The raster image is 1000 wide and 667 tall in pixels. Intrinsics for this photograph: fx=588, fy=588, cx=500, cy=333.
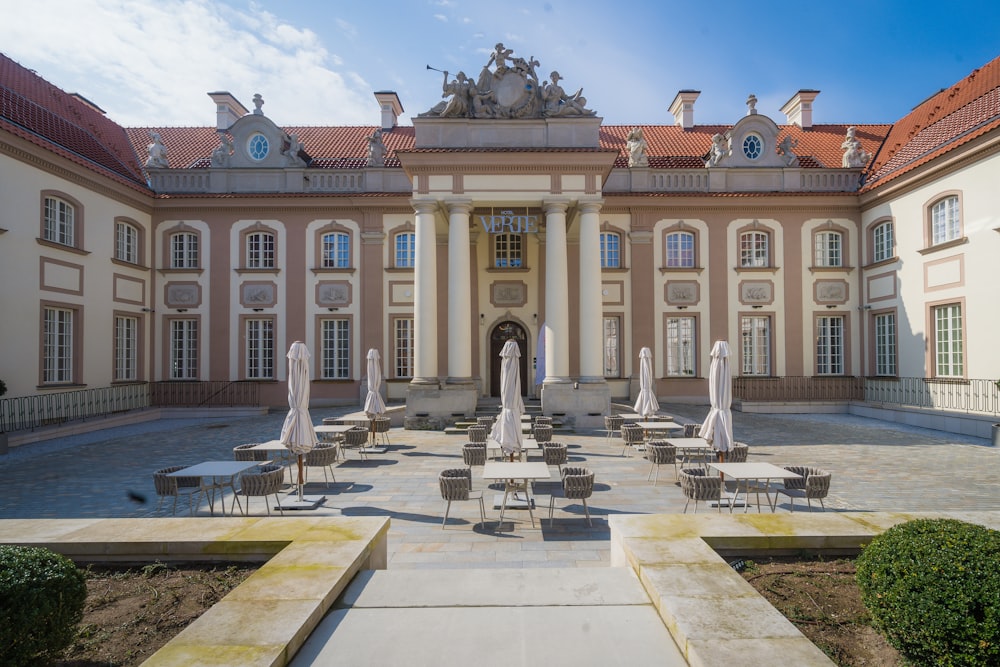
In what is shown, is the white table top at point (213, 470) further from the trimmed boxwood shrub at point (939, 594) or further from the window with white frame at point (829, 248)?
the window with white frame at point (829, 248)

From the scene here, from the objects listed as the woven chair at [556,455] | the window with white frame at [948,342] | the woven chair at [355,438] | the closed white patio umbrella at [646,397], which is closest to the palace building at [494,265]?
the window with white frame at [948,342]

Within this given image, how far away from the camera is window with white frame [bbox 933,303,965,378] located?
17047 millimetres

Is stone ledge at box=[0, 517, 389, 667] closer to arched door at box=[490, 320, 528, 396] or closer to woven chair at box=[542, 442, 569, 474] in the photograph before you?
woven chair at box=[542, 442, 569, 474]

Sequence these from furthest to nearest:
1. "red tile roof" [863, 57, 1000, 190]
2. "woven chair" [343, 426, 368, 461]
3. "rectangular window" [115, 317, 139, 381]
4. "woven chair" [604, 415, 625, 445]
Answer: "rectangular window" [115, 317, 139, 381] < "red tile roof" [863, 57, 1000, 190] < "woven chair" [604, 415, 625, 445] < "woven chair" [343, 426, 368, 461]

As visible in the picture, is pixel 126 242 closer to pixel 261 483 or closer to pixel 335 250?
pixel 335 250

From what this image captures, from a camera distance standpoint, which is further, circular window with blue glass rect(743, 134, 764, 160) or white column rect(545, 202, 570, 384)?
circular window with blue glass rect(743, 134, 764, 160)

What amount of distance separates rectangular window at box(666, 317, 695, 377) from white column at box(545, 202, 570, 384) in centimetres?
650

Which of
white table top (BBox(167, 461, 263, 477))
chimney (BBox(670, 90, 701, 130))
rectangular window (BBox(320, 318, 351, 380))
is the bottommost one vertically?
white table top (BBox(167, 461, 263, 477))

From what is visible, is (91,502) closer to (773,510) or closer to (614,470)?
(614,470)

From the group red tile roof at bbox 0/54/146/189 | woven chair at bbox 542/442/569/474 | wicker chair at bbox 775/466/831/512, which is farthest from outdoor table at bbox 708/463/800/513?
red tile roof at bbox 0/54/146/189

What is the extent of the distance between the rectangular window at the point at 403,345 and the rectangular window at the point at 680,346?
31.7 ft

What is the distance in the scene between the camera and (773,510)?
7977 millimetres

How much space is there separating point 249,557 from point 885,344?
2238 cm

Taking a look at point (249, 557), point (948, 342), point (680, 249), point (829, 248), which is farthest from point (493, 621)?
point (829, 248)
